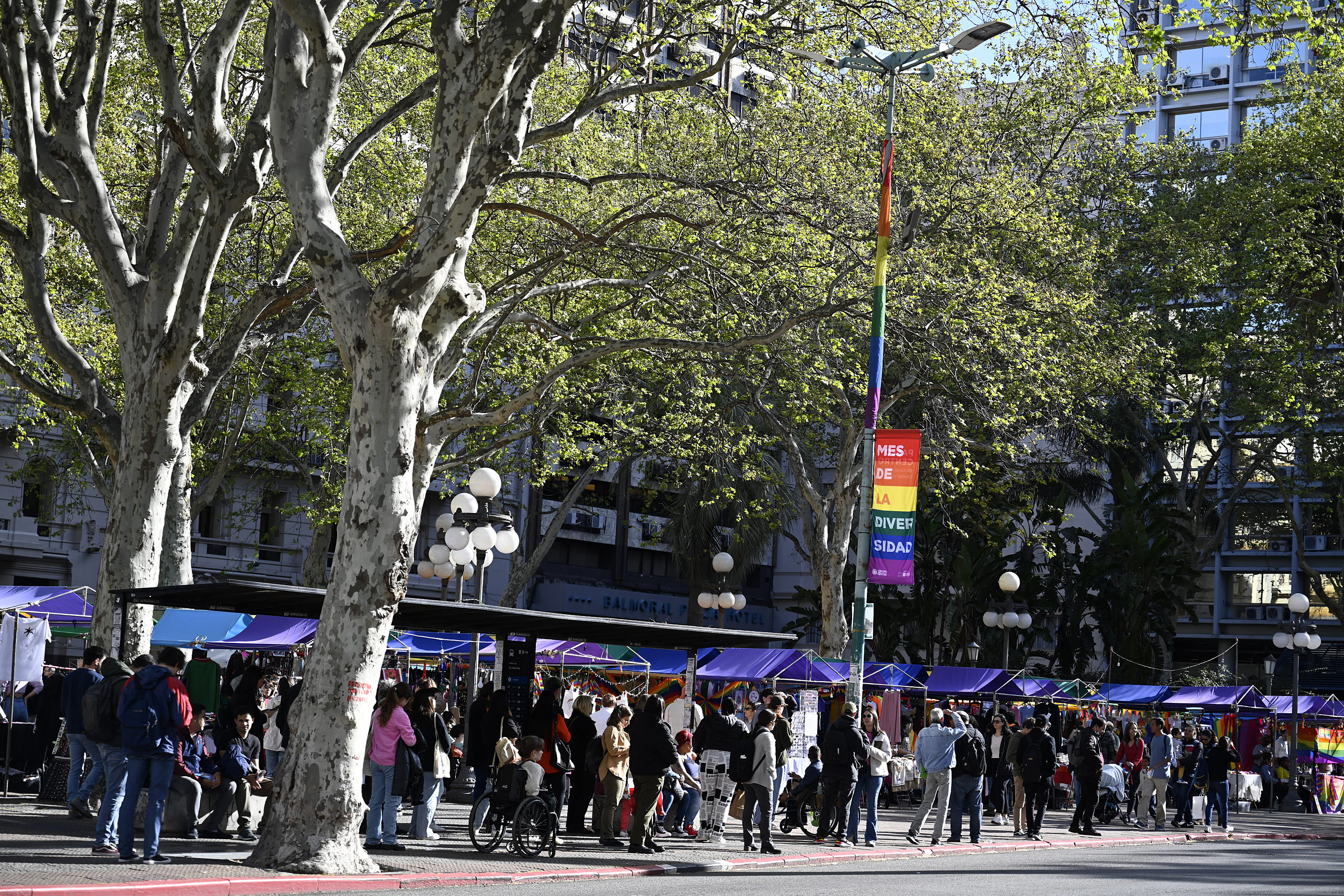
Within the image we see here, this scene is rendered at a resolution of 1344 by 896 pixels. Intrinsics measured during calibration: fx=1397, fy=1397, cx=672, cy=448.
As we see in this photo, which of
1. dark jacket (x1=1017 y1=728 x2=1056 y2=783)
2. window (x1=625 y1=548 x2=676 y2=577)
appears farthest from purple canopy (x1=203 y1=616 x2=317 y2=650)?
window (x1=625 y1=548 x2=676 y2=577)

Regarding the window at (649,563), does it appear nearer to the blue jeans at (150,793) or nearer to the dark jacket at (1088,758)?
the dark jacket at (1088,758)

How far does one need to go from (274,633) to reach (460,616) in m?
7.86

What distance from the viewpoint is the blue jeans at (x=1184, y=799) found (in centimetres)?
2497

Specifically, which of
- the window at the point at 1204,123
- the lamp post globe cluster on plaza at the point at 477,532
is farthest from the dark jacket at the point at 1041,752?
the window at the point at 1204,123

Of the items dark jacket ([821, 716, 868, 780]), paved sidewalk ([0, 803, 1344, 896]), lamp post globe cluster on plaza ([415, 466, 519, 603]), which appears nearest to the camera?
paved sidewalk ([0, 803, 1344, 896])

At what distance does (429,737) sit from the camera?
49.2ft

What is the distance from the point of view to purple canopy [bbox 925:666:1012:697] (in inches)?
1121

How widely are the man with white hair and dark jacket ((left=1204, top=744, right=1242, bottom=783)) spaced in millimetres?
7404

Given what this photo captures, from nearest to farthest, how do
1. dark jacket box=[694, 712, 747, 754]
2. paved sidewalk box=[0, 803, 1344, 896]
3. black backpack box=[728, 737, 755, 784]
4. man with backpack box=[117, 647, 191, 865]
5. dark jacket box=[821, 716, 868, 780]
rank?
paved sidewalk box=[0, 803, 1344, 896], man with backpack box=[117, 647, 191, 865], black backpack box=[728, 737, 755, 784], dark jacket box=[821, 716, 868, 780], dark jacket box=[694, 712, 747, 754]

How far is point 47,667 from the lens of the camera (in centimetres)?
2188

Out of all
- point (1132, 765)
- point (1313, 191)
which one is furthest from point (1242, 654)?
point (1132, 765)

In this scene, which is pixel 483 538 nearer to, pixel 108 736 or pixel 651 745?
pixel 651 745

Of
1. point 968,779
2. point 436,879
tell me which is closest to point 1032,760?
point 968,779

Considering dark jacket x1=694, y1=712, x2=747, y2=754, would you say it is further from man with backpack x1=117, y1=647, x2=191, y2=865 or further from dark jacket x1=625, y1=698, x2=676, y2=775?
man with backpack x1=117, y1=647, x2=191, y2=865
